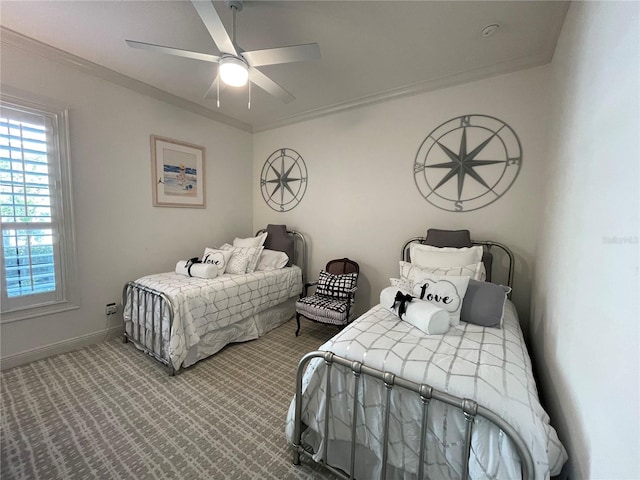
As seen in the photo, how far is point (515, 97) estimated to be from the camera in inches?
93.0

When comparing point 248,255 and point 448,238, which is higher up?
point 448,238

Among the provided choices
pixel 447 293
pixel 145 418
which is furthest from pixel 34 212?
pixel 447 293

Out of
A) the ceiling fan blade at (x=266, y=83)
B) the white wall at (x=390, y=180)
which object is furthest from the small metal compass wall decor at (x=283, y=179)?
the ceiling fan blade at (x=266, y=83)

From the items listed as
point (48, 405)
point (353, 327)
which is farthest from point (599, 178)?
point (48, 405)

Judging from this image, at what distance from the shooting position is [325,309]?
2703 millimetres

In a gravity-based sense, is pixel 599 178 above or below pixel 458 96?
below

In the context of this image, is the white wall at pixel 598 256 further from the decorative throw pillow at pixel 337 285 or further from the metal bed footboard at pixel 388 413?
the decorative throw pillow at pixel 337 285

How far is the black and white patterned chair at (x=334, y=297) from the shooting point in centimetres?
269

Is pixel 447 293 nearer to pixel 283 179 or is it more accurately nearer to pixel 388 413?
pixel 388 413

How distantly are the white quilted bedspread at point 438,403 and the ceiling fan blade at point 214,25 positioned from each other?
1.94 m

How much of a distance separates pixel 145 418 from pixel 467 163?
3412mm

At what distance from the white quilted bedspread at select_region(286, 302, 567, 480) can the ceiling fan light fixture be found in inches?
75.7

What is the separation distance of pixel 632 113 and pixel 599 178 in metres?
0.29

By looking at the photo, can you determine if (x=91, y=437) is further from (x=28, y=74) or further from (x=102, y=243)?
(x=28, y=74)
